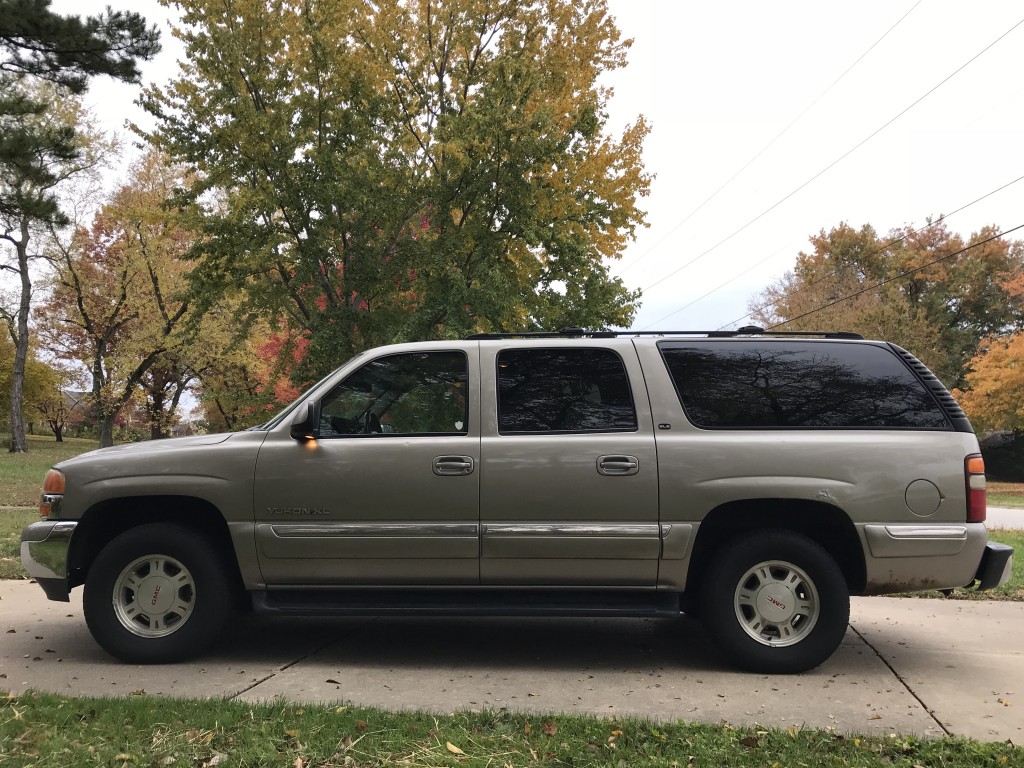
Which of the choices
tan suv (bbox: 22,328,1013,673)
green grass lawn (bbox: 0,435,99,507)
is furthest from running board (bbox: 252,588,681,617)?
green grass lawn (bbox: 0,435,99,507)

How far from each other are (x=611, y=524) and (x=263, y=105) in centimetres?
992

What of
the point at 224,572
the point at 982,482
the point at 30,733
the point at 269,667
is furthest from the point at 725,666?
the point at 30,733

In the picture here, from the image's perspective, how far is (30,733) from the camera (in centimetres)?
369

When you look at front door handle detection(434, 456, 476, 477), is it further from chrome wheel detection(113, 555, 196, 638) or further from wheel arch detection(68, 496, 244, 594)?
chrome wheel detection(113, 555, 196, 638)

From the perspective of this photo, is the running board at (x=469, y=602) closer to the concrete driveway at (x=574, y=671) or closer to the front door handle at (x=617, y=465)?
the concrete driveway at (x=574, y=671)

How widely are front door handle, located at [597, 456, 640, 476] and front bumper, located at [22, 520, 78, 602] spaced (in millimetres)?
3211

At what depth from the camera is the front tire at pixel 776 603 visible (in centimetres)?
477

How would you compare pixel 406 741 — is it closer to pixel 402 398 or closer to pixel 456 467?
pixel 456 467

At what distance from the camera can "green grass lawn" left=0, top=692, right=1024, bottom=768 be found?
3.44 meters

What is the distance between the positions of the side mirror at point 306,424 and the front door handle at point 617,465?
172 centimetres

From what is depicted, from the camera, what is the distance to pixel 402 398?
205 inches

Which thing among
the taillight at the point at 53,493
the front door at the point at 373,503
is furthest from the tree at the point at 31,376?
the front door at the point at 373,503

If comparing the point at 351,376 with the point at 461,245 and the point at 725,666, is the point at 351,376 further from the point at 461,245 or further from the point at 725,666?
the point at 461,245

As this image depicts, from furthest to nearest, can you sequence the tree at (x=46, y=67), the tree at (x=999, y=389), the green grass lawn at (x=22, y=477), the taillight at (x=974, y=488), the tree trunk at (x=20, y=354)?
the tree trunk at (x=20, y=354), the tree at (x=999, y=389), the green grass lawn at (x=22, y=477), the tree at (x=46, y=67), the taillight at (x=974, y=488)
